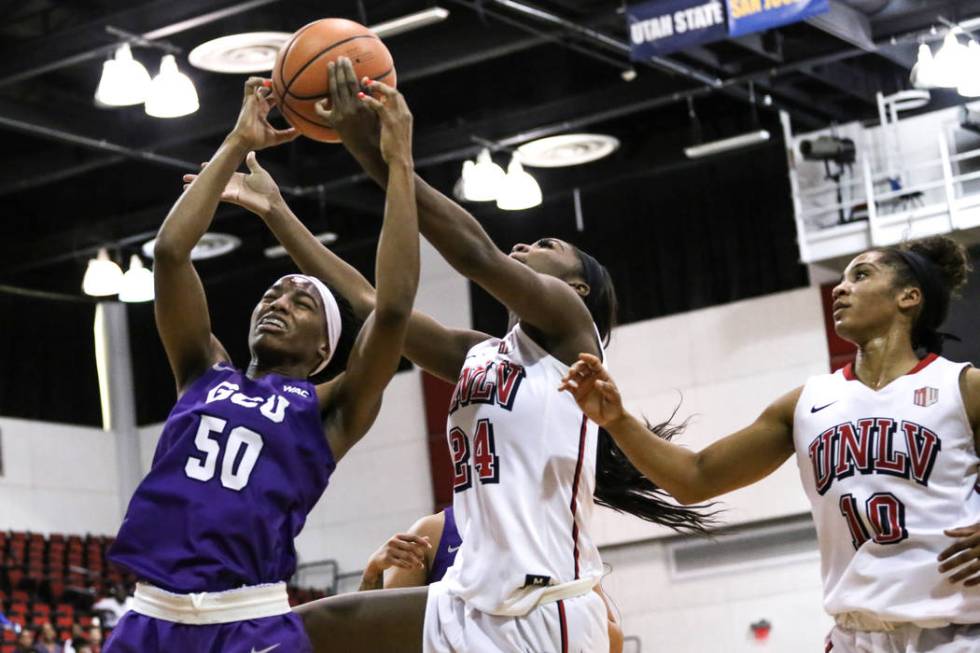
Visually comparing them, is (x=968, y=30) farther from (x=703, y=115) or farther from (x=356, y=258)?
(x=356, y=258)

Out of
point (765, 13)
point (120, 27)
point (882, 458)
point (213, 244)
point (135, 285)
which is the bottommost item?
point (882, 458)

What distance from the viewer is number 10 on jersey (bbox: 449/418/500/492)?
16.4 feet

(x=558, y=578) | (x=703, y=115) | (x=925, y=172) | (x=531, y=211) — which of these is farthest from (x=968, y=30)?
(x=558, y=578)

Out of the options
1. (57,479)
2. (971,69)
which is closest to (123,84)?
(971,69)

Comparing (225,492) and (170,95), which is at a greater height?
(170,95)

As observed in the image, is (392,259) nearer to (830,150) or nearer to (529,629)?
(529,629)

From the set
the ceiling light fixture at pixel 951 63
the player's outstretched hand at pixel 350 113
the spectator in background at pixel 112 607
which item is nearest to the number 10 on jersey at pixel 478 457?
the player's outstretched hand at pixel 350 113

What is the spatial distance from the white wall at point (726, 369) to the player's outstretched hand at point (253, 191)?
13641mm

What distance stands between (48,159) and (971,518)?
1432cm

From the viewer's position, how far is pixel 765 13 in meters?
13.2

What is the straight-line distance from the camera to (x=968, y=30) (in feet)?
53.4

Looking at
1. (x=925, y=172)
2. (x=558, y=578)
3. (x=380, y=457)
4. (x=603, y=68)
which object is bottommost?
(x=558, y=578)

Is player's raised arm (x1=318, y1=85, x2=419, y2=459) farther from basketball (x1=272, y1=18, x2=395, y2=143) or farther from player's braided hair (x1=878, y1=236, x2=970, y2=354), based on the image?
player's braided hair (x1=878, y1=236, x2=970, y2=354)

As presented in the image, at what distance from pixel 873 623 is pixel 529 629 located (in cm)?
105
